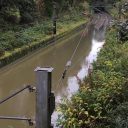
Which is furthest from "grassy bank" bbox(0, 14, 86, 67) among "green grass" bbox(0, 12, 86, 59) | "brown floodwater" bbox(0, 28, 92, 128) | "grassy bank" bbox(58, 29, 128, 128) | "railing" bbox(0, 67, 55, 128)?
"railing" bbox(0, 67, 55, 128)

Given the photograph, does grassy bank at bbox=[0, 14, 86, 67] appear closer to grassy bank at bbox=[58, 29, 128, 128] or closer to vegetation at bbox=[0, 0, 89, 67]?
vegetation at bbox=[0, 0, 89, 67]

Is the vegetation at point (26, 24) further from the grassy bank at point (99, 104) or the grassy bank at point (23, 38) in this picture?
the grassy bank at point (99, 104)

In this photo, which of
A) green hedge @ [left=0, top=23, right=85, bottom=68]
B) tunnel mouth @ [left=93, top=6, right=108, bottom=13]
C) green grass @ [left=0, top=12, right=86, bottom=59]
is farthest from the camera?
tunnel mouth @ [left=93, top=6, right=108, bottom=13]

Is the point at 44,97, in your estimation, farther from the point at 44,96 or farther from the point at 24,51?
the point at 24,51

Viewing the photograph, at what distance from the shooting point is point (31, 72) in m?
16.8

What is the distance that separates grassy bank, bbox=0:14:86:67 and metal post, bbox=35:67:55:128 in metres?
11.5

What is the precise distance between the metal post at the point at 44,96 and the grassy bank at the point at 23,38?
11.5m

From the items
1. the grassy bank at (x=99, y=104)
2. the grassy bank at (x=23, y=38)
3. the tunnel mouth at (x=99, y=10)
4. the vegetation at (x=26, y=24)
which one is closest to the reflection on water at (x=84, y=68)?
the grassy bank at (x=99, y=104)

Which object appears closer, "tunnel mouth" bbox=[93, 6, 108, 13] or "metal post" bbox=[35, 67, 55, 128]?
"metal post" bbox=[35, 67, 55, 128]

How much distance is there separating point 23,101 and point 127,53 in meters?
3.72

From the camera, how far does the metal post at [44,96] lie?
5.30 m

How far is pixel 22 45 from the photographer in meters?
20.0

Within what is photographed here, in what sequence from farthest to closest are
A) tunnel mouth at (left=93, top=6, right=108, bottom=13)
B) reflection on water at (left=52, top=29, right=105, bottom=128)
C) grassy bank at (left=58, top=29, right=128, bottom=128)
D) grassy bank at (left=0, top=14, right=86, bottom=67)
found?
tunnel mouth at (left=93, top=6, right=108, bottom=13), grassy bank at (left=0, top=14, right=86, bottom=67), reflection on water at (left=52, top=29, right=105, bottom=128), grassy bank at (left=58, top=29, right=128, bottom=128)

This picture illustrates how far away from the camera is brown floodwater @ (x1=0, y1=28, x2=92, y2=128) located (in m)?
11.8
